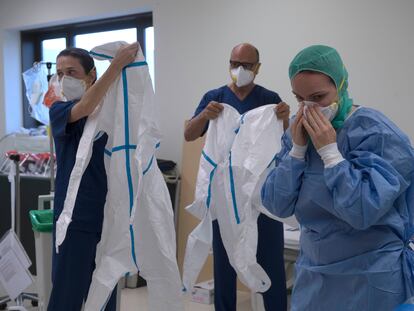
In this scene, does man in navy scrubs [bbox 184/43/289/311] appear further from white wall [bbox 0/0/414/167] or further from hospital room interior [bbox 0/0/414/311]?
white wall [bbox 0/0/414/167]

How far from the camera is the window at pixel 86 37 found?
4.39m

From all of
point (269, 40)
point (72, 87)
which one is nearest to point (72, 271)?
point (72, 87)

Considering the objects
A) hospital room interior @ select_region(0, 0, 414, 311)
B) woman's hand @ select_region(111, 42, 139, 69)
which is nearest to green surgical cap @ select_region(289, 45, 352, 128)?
hospital room interior @ select_region(0, 0, 414, 311)

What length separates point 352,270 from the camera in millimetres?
1240

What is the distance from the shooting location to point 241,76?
94.7 inches

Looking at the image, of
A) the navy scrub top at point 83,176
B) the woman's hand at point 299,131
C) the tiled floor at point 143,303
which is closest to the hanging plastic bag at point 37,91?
the tiled floor at point 143,303

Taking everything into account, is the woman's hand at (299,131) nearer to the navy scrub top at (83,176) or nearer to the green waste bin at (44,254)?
the navy scrub top at (83,176)

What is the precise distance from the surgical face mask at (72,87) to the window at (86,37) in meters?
2.11

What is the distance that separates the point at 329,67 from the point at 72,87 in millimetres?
1155

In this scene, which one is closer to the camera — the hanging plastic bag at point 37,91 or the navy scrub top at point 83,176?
the navy scrub top at point 83,176

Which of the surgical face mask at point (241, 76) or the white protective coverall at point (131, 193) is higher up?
the surgical face mask at point (241, 76)

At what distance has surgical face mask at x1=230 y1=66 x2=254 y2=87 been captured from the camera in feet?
7.89

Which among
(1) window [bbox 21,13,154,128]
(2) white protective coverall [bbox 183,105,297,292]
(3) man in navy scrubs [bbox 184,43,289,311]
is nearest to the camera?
(2) white protective coverall [bbox 183,105,297,292]

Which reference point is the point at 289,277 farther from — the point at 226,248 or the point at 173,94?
the point at 173,94
